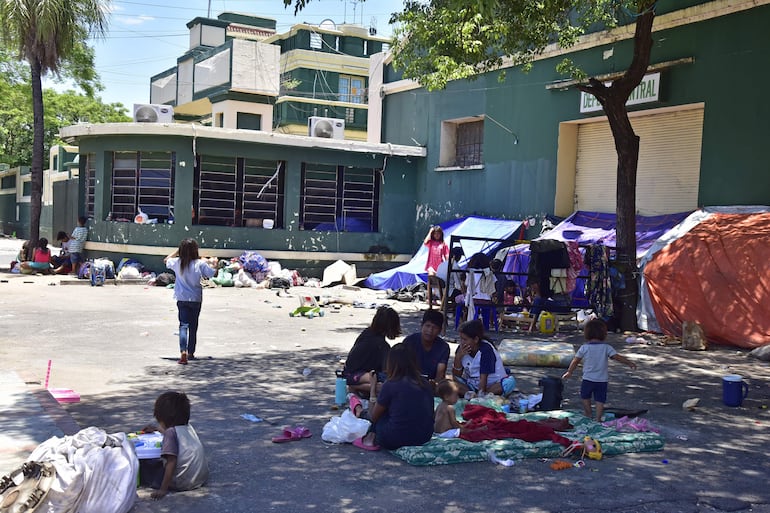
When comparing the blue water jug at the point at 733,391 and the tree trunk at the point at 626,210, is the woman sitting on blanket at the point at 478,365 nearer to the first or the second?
the blue water jug at the point at 733,391

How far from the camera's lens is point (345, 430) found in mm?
6836

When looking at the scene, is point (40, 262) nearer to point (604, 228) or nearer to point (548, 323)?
point (548, 323)

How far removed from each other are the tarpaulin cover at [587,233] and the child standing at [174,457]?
964cm

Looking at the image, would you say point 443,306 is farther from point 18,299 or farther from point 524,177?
point 18,299

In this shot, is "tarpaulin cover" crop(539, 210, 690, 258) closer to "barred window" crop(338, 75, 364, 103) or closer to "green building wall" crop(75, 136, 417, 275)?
"green building wall" crop(75, 136, 417, 275)

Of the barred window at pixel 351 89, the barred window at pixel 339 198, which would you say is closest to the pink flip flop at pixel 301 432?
the barred window at pixel 339 198

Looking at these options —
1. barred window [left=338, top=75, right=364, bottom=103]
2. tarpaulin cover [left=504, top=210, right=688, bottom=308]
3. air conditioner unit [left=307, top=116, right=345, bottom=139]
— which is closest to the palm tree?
air conditioner unit [left=307, top=116, right=345, bottom=139]

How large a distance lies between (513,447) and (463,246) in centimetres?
1453

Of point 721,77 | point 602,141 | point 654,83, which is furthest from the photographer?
point 602,141

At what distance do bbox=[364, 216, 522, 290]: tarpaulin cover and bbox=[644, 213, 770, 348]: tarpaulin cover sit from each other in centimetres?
582

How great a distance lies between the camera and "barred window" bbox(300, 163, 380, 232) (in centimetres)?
2373

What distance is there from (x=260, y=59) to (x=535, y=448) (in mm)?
26680

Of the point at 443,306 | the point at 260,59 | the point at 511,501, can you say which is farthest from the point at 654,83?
the point at 260,59

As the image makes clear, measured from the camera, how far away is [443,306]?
1400cm
